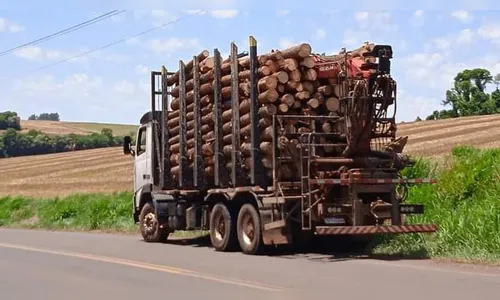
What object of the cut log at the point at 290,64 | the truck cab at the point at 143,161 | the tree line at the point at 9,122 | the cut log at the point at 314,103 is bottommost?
the truck cab at the point at 143,161

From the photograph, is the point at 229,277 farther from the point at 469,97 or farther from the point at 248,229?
the point at 469,97

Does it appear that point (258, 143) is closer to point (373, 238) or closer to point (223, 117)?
point (223, 117)

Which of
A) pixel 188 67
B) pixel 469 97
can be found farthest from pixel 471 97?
pixel 188 67

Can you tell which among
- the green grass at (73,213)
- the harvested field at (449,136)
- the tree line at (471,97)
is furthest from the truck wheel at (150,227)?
the tree line at (471,97)

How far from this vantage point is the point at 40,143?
88.1m

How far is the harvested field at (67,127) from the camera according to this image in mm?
96838

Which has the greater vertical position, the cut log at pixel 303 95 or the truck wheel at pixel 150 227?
the cut log at pixel 303 95

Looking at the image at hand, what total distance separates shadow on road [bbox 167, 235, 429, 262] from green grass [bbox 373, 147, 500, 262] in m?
0.20

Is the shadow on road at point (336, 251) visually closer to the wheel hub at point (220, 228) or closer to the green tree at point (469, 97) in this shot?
the wheel hub at point (220, 228)

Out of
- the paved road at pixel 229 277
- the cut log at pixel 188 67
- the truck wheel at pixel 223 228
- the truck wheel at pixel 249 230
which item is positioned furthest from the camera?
the cut log at pixel 188 67

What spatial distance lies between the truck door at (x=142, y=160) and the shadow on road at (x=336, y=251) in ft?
17.3

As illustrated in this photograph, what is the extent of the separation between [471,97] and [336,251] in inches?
2706

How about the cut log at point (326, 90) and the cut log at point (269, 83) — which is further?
the cut log at point (326, 90)

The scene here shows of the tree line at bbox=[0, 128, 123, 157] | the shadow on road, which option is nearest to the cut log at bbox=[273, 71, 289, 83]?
the shadow on road
